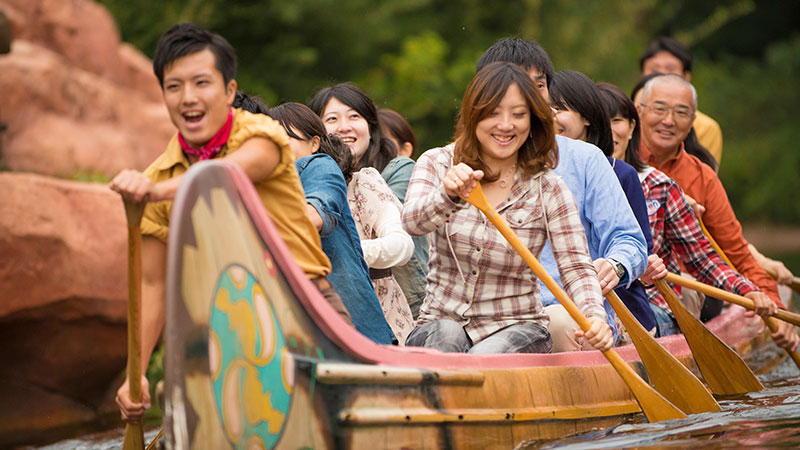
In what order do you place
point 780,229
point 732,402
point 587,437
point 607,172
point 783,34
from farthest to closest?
point 783,34, point 780,229, point 732,402, point 607,172, point 587,437

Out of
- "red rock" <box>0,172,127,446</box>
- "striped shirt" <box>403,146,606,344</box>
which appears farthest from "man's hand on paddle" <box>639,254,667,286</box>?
"red rock" <box>0,172,127,446</box>

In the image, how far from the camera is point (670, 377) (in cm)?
366

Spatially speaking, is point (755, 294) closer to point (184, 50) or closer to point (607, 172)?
point (607, 172)

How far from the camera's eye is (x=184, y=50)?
2551 millimetres

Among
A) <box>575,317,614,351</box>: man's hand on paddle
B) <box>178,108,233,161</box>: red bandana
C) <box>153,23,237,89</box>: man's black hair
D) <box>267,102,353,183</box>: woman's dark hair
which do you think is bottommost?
<box>575,317,614,351</box>: man's hand on paddle

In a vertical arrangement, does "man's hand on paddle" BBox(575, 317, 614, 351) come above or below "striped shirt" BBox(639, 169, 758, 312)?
below

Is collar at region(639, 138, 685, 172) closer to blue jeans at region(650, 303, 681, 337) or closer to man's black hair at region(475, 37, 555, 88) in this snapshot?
blue jeans at region(650, 303, 681, 337)

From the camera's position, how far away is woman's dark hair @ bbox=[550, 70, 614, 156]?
4012 mm

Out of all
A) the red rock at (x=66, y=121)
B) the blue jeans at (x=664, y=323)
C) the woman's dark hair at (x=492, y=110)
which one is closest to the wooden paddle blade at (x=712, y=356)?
the blue jeans at (x=664, y=323)

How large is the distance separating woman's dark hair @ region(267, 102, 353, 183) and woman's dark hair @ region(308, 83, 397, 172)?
1.39ft

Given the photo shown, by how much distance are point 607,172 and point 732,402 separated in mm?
1163

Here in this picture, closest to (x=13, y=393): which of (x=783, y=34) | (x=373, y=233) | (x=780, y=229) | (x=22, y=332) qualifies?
Result: (x=22, y=332)

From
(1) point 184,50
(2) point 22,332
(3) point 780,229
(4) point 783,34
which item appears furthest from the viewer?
(4) point 783,34

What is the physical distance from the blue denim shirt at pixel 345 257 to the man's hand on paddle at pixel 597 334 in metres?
0.68
